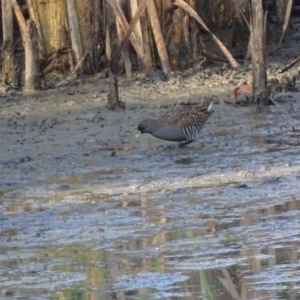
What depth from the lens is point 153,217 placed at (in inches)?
252

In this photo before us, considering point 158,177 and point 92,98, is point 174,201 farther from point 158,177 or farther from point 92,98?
point 92,98

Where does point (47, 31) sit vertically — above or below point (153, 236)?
above

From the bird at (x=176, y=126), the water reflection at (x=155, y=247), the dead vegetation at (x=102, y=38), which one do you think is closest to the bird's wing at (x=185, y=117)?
the bird at (x=176, y=126)

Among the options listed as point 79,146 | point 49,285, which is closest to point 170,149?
point 79,146

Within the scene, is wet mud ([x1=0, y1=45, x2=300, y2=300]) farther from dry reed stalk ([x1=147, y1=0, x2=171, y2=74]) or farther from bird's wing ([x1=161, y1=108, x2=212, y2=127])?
dry reed stalk ([x1=147, y1=0, x2=171, y2=74])

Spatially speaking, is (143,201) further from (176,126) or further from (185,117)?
(185,117)

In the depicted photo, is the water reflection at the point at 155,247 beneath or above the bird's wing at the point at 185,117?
beneath

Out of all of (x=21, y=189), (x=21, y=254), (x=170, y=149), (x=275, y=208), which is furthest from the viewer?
(x=170, y=149)

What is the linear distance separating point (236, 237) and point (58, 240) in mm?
979

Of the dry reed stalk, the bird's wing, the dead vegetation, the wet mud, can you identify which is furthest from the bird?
the dry reed stalk

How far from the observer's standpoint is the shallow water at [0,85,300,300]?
495cm

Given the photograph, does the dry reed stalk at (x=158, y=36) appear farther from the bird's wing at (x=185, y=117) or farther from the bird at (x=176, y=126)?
the bird at (x=176, y=126)

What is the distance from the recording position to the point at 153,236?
591 cm

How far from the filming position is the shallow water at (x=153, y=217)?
4.95m
